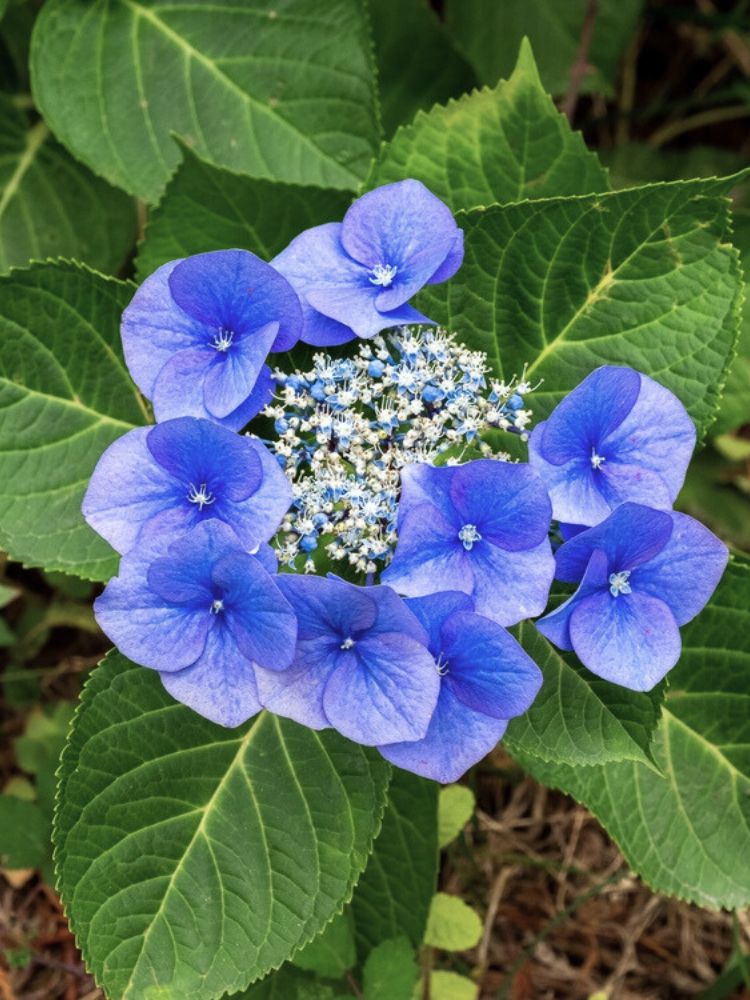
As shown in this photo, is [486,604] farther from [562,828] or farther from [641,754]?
[562,828]

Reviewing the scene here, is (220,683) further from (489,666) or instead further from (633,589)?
(633,589)

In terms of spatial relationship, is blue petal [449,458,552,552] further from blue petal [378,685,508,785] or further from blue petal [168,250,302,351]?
blue petal [168,250,302,351]

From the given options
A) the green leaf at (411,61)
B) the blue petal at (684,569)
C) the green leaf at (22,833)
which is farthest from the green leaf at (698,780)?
the green leaf at (411,61)

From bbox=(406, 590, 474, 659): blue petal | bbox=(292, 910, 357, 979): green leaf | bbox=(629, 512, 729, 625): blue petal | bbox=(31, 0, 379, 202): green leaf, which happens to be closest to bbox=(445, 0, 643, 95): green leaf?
bbox=(31, 0, 379, 202): green leaf

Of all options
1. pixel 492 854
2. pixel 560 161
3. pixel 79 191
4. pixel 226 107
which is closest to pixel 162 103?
pixel 226 107

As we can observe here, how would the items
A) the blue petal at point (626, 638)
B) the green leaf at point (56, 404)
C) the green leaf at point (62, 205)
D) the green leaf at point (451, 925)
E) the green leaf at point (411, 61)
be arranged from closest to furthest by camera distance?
1. the blue petal at point (626, 638)
2. the green leaf at point (56, 404)
3. the green leaf at point (451, 925)
4. the green leaf at point (62, 205)
5. the green leaf at point (411, 61)

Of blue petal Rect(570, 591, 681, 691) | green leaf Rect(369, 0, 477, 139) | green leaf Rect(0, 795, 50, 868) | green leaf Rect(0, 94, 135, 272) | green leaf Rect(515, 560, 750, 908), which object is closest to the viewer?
blue petal Rect(570, 591, 681, 691)

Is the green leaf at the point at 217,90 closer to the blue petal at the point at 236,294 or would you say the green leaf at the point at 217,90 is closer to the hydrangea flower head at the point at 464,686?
the blue petal at the point at 236,294
